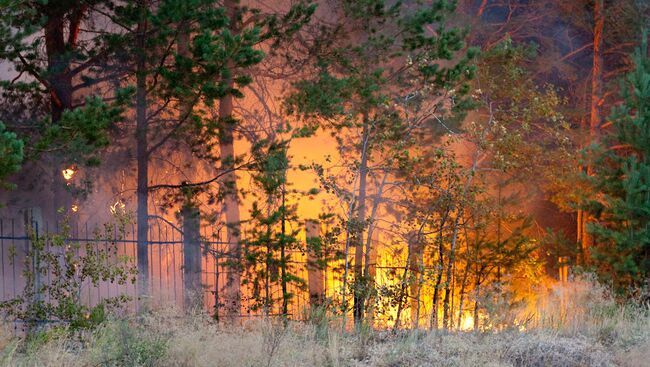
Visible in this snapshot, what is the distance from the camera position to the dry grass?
8.23 meters

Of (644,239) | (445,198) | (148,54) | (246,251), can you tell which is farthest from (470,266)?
(148,54)

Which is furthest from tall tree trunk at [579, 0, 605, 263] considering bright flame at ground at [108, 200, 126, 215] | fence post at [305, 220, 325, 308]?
bright flame at ground at [108, 200, 126, 215]

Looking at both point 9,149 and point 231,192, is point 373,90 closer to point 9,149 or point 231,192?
point 231,192

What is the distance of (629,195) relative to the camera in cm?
1451

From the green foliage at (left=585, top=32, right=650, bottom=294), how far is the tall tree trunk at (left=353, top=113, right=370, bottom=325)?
4.35 metres

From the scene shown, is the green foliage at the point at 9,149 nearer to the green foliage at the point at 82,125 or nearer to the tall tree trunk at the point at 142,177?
the green foliage at the point at 82,125

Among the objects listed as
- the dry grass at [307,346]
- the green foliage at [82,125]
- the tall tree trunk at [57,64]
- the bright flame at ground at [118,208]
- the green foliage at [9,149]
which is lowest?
the dry grass at [307,346]

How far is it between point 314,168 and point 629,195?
5772 mm

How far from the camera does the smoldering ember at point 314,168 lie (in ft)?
40.8

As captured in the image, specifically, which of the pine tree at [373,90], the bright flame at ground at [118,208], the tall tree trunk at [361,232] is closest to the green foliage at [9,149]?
the bright flame at ground at [118,208]

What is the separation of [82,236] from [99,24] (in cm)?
537

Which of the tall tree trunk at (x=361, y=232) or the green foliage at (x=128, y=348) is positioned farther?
the tall tree trunk at (x=361, y=232)

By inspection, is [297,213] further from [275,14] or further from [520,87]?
[520,87]

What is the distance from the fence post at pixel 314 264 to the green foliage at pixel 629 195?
5.13 metres
